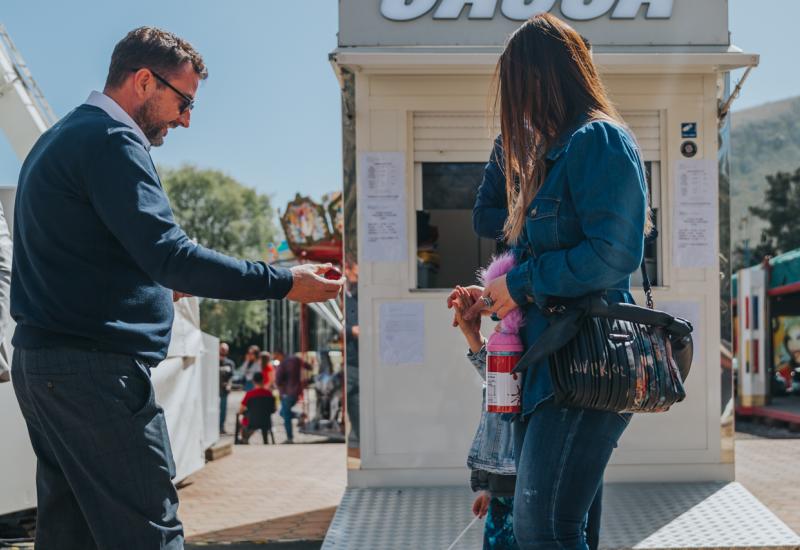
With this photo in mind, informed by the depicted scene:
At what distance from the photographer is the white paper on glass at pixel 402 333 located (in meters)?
5.93

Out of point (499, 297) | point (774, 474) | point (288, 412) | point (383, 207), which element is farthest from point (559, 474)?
point (288, 412)

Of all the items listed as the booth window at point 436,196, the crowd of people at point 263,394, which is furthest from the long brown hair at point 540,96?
the crowd of people at point 263,394

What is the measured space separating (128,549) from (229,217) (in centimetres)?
5971

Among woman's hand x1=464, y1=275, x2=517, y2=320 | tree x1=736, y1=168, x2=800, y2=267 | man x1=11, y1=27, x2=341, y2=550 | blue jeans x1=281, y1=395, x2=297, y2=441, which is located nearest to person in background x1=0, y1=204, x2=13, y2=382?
man x1=11, y1=27, x2=341, y2=550

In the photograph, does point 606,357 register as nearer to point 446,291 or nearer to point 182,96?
point 182,96

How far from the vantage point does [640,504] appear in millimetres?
5285

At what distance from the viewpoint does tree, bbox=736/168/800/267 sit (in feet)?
161

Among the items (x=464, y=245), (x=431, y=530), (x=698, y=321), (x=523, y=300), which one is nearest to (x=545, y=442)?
(x=523, y=300)

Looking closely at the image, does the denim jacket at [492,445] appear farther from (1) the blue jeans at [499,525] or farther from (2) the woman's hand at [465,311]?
(2) the woman's hand at [465,311]

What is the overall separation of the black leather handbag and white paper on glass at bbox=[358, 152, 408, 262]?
11.6 ft

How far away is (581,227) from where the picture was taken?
2.43 metres

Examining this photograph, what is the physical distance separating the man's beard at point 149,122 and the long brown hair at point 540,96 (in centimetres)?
102

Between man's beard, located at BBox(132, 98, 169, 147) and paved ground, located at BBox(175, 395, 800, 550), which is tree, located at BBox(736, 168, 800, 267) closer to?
paved ground, located at BBox(175, 395, 800, 550)

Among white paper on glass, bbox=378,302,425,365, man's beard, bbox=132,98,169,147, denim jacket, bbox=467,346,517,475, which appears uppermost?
man's beard, bbox=132,98,169,147
